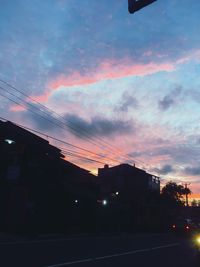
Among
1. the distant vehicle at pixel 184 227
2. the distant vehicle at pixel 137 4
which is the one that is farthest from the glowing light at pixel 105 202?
the distant vehicle at pixel 137 4

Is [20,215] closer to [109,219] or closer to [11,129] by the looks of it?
[11,129]

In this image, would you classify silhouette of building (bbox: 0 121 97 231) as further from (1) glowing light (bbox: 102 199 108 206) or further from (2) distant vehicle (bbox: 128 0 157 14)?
(2) distant vehicle (bbox: 128 0 157 14)

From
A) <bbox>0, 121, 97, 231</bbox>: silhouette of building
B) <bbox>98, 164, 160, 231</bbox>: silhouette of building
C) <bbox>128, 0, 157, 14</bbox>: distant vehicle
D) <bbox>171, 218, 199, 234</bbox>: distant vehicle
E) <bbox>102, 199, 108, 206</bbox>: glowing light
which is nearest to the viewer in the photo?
<bbox>128, 0, 157, 14</bbox>: distant vehicle

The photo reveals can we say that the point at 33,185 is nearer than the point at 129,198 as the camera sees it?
Yes

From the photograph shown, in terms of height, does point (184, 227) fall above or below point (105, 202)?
below

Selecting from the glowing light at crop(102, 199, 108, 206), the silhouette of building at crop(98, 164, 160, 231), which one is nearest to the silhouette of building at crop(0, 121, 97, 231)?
the glowing light at crop(102, 199, 108, 206)

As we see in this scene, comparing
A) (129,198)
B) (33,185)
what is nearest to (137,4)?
(33,185)

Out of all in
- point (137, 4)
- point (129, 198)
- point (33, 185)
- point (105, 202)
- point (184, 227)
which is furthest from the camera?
point (129, 198)

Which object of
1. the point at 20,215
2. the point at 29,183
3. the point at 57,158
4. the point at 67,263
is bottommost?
the point at 67,263

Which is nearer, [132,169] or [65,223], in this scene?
[65,223]

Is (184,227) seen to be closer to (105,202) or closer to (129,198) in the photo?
(105,202)

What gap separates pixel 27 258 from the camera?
12.8 meters

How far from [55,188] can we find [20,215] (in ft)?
14.5

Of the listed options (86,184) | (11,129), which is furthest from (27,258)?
(86,184)
